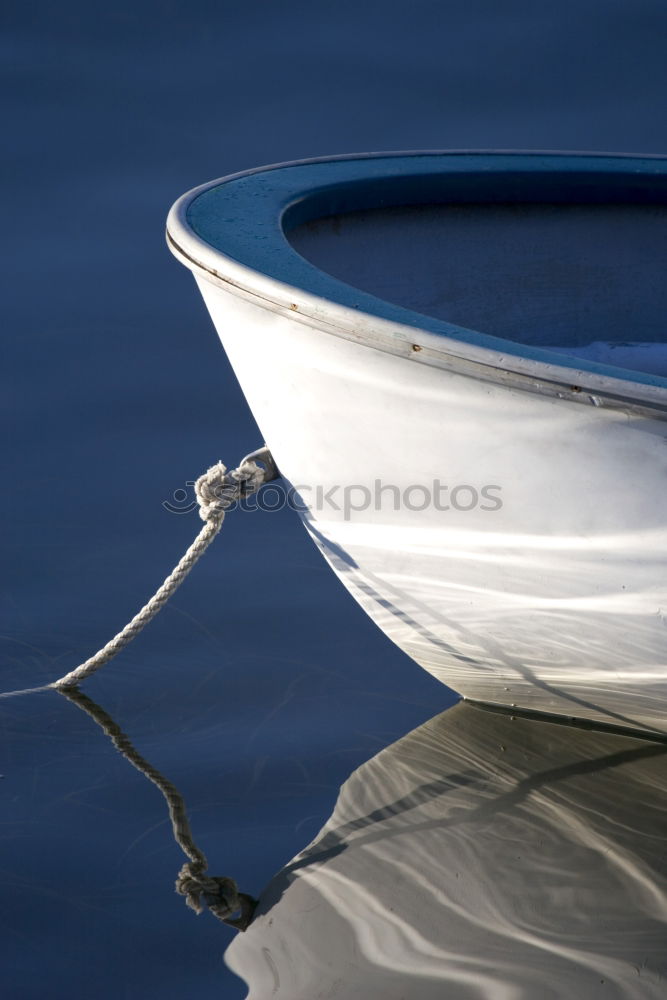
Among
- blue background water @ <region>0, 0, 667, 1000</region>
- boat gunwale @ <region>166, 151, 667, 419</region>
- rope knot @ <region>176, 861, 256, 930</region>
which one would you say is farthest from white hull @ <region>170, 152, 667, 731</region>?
rope knot @ <region>176, 861, 256, 930</region>

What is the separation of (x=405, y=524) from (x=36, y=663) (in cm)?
66

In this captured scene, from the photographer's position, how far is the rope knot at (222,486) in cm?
152

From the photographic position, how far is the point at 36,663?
1.83m

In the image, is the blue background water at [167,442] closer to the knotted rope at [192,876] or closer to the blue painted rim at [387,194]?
the knotted rope at [192,876]

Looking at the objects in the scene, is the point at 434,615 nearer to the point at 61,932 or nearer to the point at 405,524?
the point at 405,524

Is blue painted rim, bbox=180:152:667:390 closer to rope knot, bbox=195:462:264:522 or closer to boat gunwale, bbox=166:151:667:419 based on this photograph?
boat gunwale, bbox=166:151:667:419

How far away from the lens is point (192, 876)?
4.67 feet

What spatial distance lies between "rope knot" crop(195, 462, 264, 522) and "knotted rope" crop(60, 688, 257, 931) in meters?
0.33

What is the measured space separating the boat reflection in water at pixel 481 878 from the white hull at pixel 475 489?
99 mm

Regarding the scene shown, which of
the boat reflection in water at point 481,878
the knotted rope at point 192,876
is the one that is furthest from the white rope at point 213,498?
the boat reflection in water at point 481,878

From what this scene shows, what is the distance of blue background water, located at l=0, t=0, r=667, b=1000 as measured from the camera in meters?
1.45

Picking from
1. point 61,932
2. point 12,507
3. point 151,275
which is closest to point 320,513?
point 61,932

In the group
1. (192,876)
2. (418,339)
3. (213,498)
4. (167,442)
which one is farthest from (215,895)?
(167,442)

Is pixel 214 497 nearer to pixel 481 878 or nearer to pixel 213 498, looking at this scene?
pixel 213 498
